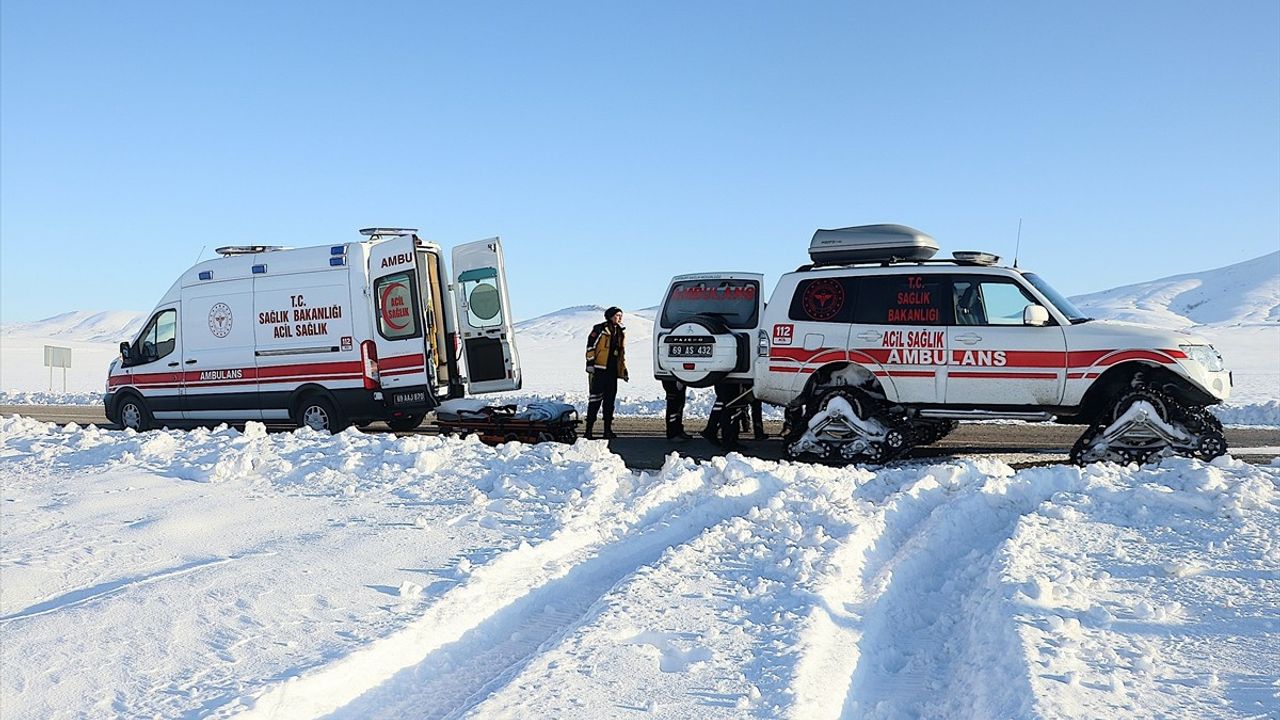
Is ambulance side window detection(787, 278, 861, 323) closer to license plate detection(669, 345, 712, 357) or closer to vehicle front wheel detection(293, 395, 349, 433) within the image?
license plate detection(669, 345, 712, 357)

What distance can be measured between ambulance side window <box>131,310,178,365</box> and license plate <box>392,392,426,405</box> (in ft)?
13.5

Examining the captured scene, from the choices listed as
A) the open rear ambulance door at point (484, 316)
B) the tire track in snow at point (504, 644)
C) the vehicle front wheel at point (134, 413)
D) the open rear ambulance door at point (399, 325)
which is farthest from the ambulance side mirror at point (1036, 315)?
the vehicle front wheel at point (134, 413)

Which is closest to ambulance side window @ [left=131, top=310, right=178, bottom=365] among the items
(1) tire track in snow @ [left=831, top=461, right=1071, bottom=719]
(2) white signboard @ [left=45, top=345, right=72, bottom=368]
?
(1) tire track in snow @ [left=831, top=461, right=1071, bottom=719]

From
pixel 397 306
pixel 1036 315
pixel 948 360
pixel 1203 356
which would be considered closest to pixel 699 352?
pixel 948 360

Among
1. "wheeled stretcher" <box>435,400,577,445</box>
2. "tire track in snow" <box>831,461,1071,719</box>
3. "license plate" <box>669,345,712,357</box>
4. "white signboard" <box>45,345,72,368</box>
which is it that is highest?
"white signboard" <box>45,345,72,368</box>

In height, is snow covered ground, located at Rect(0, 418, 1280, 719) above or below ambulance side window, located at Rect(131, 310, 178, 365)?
below

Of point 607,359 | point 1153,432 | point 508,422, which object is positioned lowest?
point 1153,432

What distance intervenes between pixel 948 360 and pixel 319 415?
8400mm

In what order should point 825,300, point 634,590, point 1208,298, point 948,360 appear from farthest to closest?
1. point 1208,298
2. point 825,300
3. point 948,360
4. point 634,590

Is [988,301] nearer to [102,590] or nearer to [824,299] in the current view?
[824,299]

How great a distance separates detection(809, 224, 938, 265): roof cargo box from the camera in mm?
10758

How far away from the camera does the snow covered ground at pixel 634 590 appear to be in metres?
4.15

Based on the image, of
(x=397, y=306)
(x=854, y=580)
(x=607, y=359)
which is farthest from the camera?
(x=607, y=359)

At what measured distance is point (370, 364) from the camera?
1295 cm
